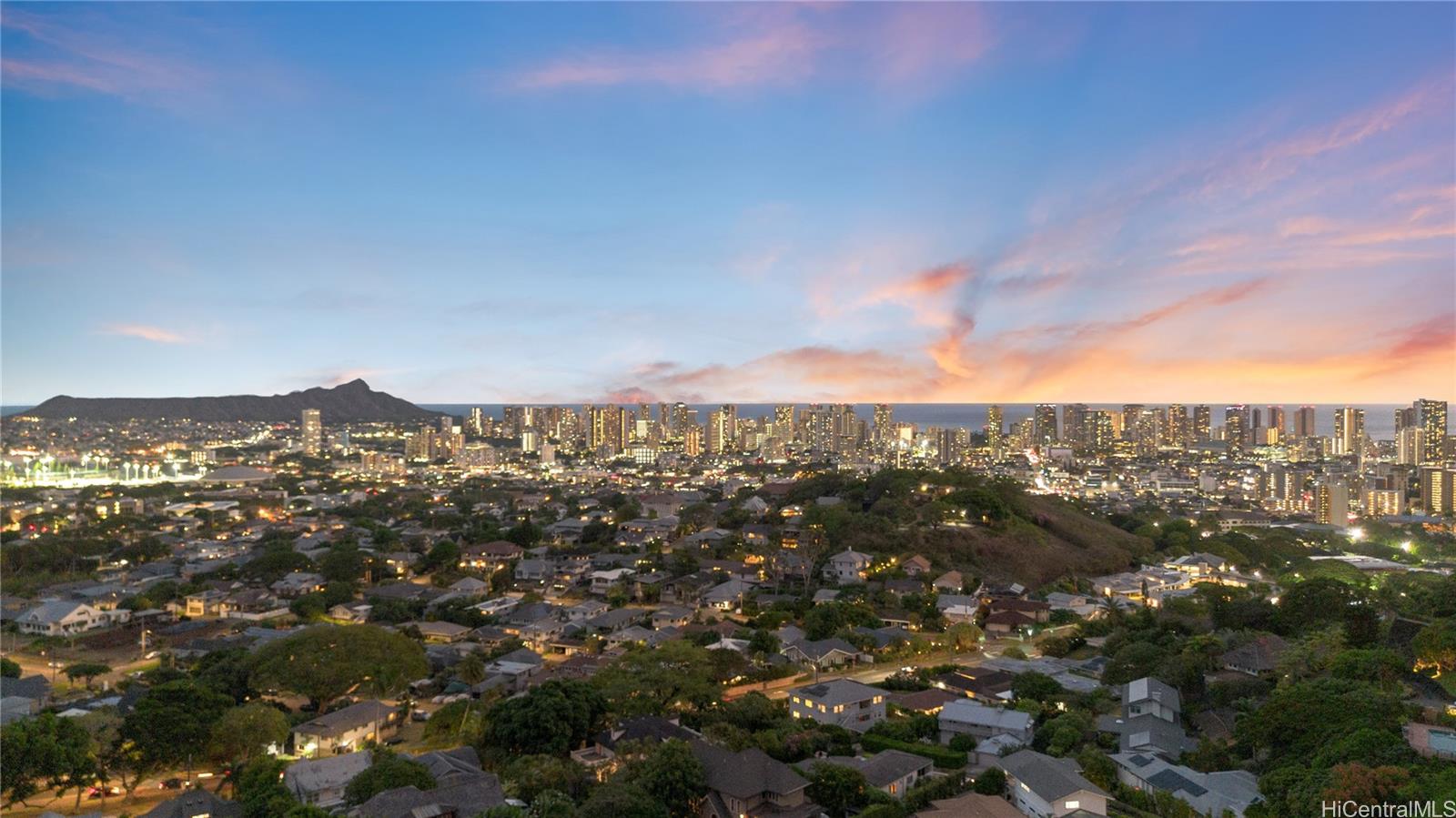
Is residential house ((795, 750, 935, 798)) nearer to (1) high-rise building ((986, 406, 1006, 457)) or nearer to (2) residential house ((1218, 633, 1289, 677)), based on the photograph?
(2) residential house ((1218, 633, 1289, 677))

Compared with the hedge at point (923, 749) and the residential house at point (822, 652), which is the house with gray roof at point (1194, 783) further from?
the residential house at point (822, 652)

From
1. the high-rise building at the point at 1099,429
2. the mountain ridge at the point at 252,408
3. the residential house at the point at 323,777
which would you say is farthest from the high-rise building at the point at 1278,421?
the mountain ridge at the point at 252,408

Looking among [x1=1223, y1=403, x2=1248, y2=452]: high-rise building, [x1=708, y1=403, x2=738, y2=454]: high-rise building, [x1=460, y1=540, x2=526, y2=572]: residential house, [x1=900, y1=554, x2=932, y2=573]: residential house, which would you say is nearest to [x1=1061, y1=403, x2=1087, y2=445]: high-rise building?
[x1=1223, y1=403, x2=1248, y2=452]: high-rise building

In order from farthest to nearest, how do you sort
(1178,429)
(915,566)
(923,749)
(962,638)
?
(1178,429) < (915,566) < (962,638) < (923,749)

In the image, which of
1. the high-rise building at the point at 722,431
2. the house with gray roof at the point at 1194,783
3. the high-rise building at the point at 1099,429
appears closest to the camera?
the house with gray roof at the point at 1194,783

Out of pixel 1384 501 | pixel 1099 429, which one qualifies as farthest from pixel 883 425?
pixel 1384 501

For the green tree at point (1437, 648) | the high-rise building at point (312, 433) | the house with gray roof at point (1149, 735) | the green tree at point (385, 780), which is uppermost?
the high-rise building at point (312, 433)

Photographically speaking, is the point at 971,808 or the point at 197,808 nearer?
the point at 971,808

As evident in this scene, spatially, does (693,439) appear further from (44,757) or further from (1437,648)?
(44,757)
